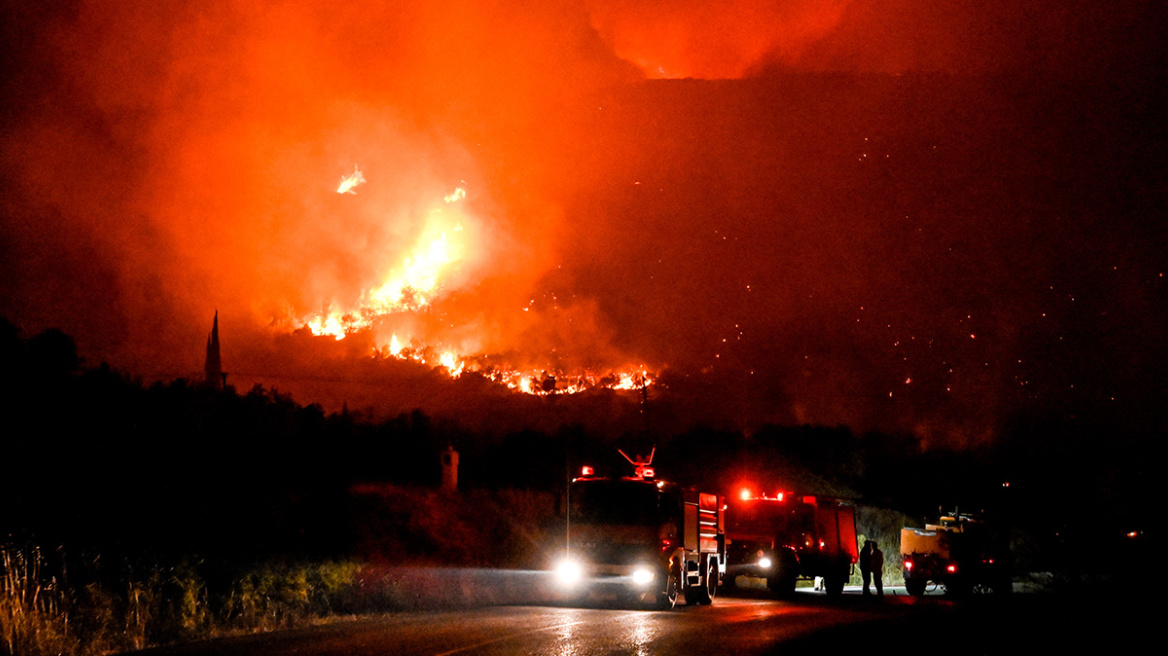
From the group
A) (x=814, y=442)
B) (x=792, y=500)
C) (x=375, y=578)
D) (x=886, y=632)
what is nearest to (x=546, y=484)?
(x=792, y=500)

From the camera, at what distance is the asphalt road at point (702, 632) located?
1458 centimetres

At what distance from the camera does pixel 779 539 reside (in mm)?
30203

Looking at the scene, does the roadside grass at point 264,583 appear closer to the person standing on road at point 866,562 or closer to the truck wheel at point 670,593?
the truck wheel at point 670,593

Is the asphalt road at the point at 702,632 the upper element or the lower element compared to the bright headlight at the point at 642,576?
lower

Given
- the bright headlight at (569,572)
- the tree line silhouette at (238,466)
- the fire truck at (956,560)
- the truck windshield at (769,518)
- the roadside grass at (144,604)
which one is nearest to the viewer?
the roadside grass at (144,604)

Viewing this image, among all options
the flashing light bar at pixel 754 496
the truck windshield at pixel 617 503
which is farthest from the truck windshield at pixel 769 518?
the truck windshield at pixel 617 503

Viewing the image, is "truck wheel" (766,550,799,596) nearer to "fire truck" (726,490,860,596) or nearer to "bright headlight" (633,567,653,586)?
"fire truck" (726,490,860,596)

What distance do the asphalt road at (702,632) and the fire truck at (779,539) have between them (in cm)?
530

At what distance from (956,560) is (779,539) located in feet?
24.5

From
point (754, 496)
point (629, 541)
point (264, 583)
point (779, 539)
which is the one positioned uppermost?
point (754, 496)

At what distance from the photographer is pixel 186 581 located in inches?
→ 679

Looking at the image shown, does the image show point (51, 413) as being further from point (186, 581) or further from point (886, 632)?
point (886, 632)

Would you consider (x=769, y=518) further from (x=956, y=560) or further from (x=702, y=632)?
(x=702, y=632)

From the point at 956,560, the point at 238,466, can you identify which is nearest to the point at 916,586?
the point at 956,560
